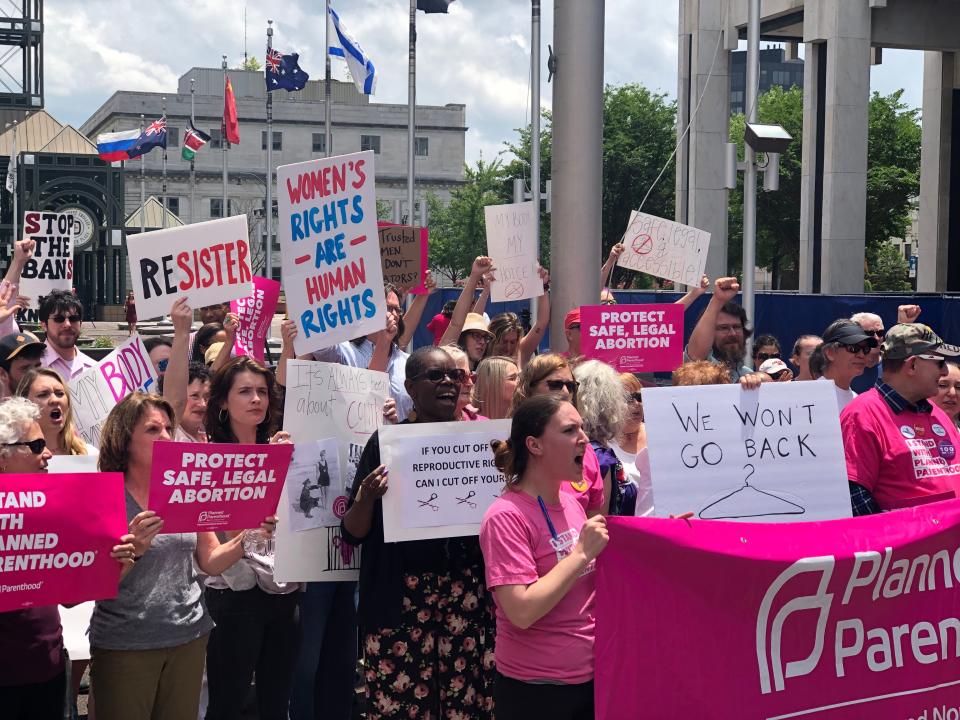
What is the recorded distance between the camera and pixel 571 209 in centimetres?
912

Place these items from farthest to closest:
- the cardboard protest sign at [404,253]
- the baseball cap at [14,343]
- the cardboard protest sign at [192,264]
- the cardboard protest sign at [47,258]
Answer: the cardboard protest sign at [404,253]
the cardboard protest sign at [47,258]
the cardboard protest sign at [192,264]
the baseball cap at [14,343]

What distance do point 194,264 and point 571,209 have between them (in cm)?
277

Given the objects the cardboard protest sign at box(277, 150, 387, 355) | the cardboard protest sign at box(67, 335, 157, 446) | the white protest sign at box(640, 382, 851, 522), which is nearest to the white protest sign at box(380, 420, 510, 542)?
the white protest sign at box(640, 382, 851, 522)

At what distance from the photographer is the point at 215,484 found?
182 inches

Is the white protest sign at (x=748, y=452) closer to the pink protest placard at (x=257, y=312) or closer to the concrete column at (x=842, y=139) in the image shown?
the pink protest placard at (x=257, y=312)

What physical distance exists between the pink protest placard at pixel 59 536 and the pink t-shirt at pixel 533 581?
4.13 ft

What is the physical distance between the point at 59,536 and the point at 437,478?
1500mm

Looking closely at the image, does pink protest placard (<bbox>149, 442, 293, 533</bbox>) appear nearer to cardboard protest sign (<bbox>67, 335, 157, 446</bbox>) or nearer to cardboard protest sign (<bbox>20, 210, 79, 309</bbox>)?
cardboard protest sign (<bbox>67, 335, 157, 446</bbox>)

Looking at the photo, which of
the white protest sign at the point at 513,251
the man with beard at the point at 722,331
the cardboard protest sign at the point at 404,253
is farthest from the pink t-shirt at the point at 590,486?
A: the cardboard protest sign at the point at 404,253

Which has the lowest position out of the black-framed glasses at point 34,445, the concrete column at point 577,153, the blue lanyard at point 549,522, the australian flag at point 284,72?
the blue lanyard at point 549,522

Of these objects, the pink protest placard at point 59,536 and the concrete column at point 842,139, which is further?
the concrete column at point 842,139

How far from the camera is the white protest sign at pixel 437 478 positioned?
16.6 ft

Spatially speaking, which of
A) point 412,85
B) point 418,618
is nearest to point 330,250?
point 418,618

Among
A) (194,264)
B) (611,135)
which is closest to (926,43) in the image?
(194,264)
